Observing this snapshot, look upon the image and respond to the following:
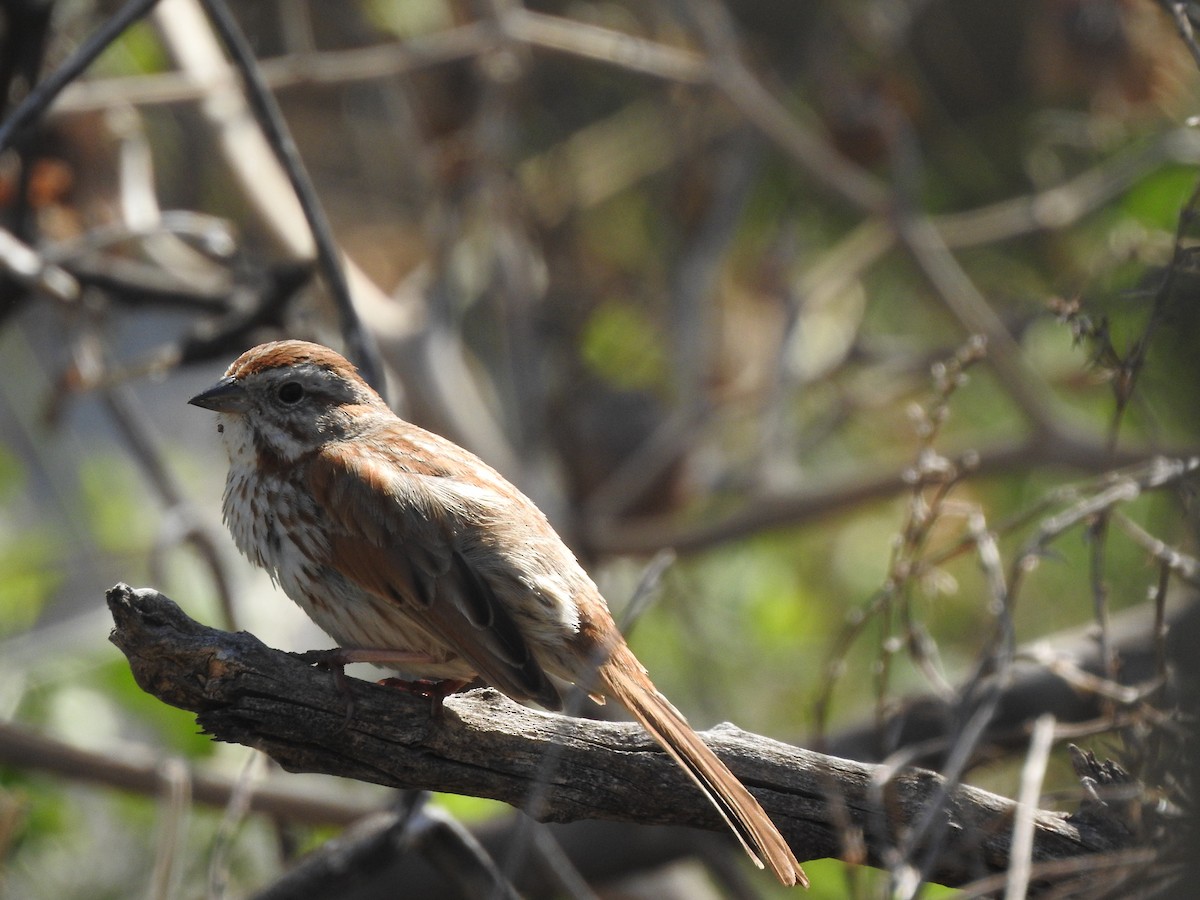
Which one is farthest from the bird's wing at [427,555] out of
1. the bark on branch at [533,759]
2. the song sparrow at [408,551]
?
the bark on branch at [533,759]

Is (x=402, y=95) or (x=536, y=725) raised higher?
(x=402, y=95)

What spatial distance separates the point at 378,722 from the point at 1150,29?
17.0 ft

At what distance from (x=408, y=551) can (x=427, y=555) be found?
0.04 m

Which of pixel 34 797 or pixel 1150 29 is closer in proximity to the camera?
pixel 34 797

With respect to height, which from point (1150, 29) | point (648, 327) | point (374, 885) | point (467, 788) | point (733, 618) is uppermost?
point (1150, 29)

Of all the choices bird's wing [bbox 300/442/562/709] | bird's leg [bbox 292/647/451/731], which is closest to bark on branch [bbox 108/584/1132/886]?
bird's leg [bbox 292/647/451/731]

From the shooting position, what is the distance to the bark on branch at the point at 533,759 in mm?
2145

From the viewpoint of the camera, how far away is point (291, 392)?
3227 mm

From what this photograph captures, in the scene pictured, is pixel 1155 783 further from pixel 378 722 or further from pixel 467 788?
pixel 378 722

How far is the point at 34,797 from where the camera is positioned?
424 cm

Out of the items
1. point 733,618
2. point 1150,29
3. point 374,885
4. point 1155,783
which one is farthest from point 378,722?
point 1150,29

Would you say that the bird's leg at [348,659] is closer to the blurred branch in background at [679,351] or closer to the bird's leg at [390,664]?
the bird's leg at [390,664]

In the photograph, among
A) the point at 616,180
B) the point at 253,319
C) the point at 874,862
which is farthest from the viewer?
the point at 616,180

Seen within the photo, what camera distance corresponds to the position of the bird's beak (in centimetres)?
317
